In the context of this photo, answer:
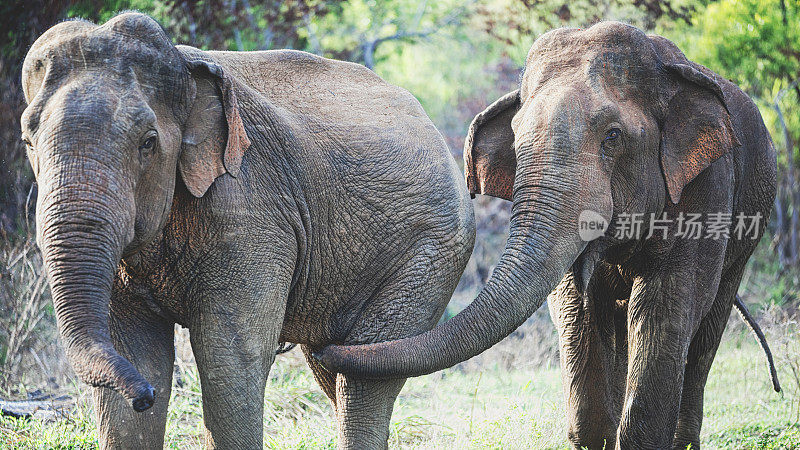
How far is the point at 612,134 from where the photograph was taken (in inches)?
194

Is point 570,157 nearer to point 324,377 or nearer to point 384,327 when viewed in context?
point 384,327

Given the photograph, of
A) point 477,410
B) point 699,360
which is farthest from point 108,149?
point 477,410

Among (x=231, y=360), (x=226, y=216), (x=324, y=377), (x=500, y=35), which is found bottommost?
(x=231, y=360)

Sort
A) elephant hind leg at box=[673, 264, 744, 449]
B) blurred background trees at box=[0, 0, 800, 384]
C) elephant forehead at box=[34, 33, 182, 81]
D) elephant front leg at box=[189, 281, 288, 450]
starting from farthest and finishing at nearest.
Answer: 1. blurred background trees at box=[0, 0, 800, 384]
2. elephant hind leg at box=[673, 264, 744, 449]
3. elephant front leg at box=[189, 281, 288, 450]
4. elephant forehead at box=[34, 33, 182, 81]

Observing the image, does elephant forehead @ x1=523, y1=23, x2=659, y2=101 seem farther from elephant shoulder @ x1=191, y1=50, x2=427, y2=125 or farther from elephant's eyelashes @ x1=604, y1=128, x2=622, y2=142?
elephant shoulder @ x1=191, y1=50, x2=427, y2=125

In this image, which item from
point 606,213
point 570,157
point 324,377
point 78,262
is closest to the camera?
point 78,262

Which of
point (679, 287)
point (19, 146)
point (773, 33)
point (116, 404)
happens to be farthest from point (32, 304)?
point (773, 33)

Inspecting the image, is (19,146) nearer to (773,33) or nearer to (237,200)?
(237,200)

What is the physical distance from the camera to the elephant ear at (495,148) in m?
5.63

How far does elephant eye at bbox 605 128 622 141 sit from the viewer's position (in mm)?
4930

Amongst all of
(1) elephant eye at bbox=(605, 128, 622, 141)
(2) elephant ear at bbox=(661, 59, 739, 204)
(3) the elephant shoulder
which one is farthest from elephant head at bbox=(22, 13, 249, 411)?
(2) elephant ear at bbox=(661, 59, 739, 204)

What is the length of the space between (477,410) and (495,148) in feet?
10.9

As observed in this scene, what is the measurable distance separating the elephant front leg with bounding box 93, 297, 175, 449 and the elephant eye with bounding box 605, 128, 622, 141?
235 centimetres

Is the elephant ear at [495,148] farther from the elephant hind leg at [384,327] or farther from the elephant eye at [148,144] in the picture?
the elephant eye at [148,144]
